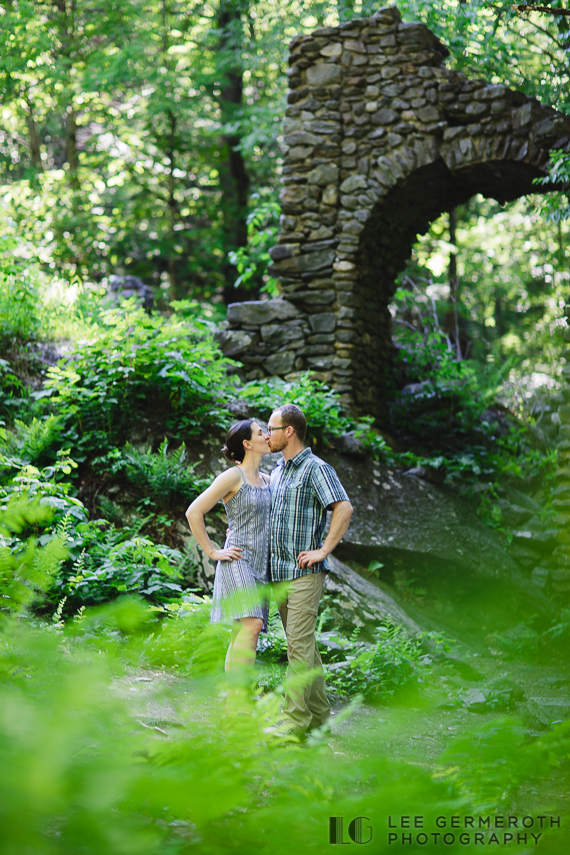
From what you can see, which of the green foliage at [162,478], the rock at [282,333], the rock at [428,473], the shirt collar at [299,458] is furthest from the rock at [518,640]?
the rock at [282,333]

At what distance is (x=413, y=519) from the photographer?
727 cm

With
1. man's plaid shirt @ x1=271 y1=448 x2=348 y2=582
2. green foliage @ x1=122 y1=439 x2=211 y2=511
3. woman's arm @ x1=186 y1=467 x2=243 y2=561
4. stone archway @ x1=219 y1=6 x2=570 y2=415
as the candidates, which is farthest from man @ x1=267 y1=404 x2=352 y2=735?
stone archway @ x1=219 y1=6 x2=570 y2=415

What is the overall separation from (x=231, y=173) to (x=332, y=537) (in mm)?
13994

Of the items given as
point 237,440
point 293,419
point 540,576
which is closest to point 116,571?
point 237,440

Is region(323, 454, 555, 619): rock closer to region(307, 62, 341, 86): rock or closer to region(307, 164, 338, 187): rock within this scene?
region(307, 164, 338, 187): rock

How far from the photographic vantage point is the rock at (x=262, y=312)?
8.87 metres

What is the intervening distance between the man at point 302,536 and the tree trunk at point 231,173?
40.1ft

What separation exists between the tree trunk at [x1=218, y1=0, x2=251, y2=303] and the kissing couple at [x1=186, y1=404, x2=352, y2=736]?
1220cm

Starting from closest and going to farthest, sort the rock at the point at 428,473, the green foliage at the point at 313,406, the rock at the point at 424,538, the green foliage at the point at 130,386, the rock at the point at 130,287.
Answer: the green foliage at the point at 130,386, the rock at the point at 424,538, the green foliage at the point at 313,406, the rock at the point at 428,473, the rock at the point at 130,287

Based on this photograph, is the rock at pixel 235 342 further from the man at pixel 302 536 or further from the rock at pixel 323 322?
the man at pixel 302 536

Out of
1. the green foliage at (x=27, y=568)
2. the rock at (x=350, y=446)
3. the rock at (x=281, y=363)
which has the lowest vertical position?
the green foliage at (x=27, y=568)

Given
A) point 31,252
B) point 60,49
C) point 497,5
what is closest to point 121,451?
point 497,5

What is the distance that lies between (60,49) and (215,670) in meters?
16.2

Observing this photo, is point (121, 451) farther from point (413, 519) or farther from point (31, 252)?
point (31, 252)
